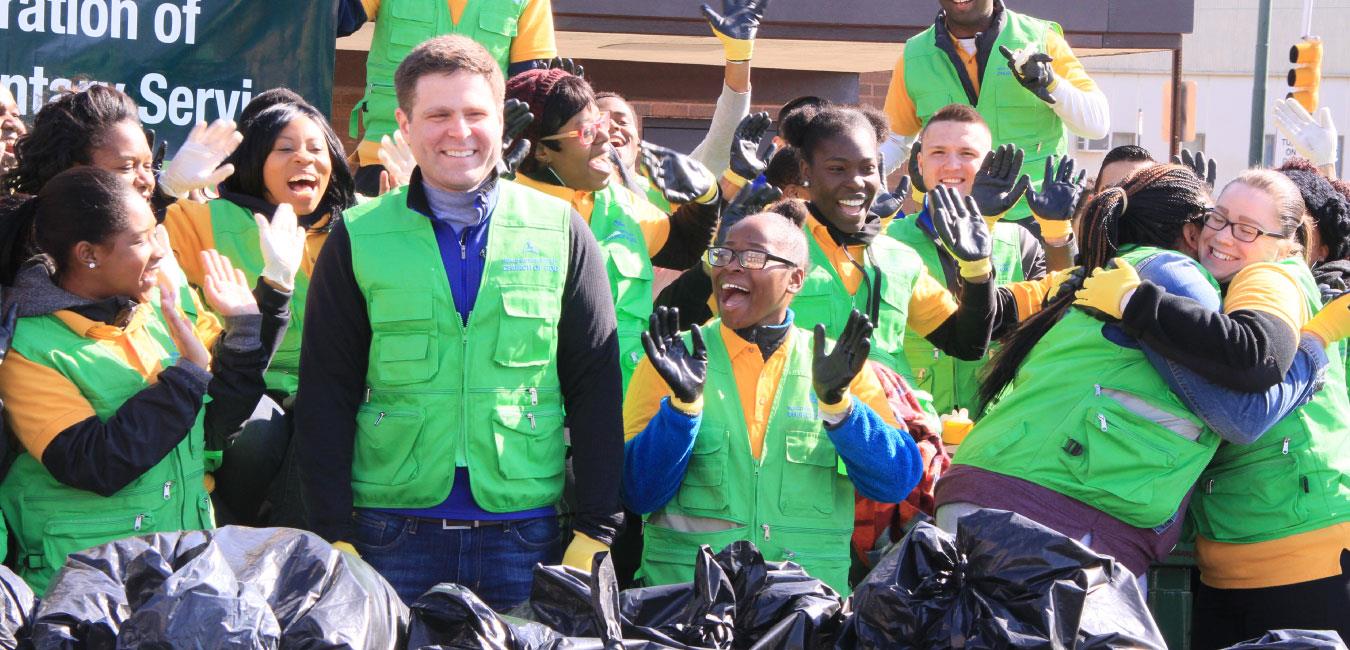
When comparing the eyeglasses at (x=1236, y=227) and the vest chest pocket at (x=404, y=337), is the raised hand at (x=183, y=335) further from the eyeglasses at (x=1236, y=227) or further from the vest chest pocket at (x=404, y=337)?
the eyeglasses at (x=1236, y=227)

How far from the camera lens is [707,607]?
9.38 feet

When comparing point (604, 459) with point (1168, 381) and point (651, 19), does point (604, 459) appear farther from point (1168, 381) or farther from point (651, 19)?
point (651, 19)

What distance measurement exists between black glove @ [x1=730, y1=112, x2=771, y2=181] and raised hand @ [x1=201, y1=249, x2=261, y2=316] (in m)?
1.66

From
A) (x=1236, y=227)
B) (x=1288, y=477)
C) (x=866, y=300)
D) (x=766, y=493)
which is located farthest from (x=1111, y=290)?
(x=766, y=493)

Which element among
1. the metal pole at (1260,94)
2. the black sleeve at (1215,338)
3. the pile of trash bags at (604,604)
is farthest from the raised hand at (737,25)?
the metal pole at (1260,94)

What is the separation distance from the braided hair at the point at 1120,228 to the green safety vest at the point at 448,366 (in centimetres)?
136

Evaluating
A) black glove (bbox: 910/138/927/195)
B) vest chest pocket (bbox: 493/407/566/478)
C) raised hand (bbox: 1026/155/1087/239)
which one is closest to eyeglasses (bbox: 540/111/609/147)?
vest chest pocket (bbox: 493/407/566/478)

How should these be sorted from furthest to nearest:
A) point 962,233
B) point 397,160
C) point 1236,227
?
point 397,160
point 962,233
point 1236,227

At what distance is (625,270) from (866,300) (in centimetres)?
71

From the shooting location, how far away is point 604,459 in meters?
3.43

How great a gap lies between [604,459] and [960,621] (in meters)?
1.01

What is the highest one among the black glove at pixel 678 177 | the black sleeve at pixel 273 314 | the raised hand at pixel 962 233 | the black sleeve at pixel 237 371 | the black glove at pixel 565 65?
the black glove at pixel 565 65

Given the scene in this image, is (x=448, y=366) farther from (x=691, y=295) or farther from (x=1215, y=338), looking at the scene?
(x=1215, y=338)

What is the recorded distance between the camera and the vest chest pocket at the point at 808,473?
3.64 m
